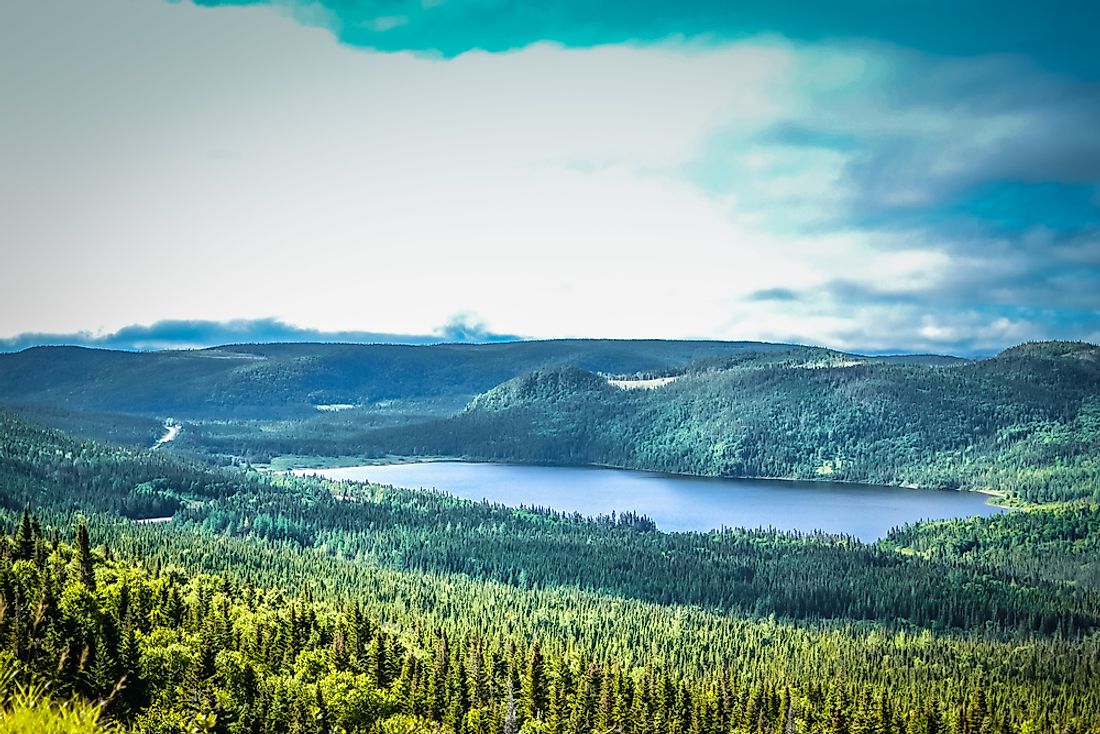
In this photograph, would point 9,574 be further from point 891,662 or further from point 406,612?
point 891,662

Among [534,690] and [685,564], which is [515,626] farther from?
[685,564]

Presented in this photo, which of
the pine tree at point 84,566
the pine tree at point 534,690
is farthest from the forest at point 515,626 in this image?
the pine tree at point 84,566

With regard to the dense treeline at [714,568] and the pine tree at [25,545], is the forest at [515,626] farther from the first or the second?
the dense treeline at [714,568]

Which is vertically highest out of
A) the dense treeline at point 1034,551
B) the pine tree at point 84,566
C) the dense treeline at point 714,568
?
the pine tree at point 84,566

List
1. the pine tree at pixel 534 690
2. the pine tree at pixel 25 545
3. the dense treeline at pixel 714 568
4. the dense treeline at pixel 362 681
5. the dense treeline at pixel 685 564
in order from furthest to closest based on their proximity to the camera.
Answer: the dense treeline at pixel 685 564, the dense treeline at pixel 714 568, the pine tree at pixel 25 545, the pine tree at pixel 534 690, the dense treeline at pixel 362 681

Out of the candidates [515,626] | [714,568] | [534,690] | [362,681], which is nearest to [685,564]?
[714,568]
